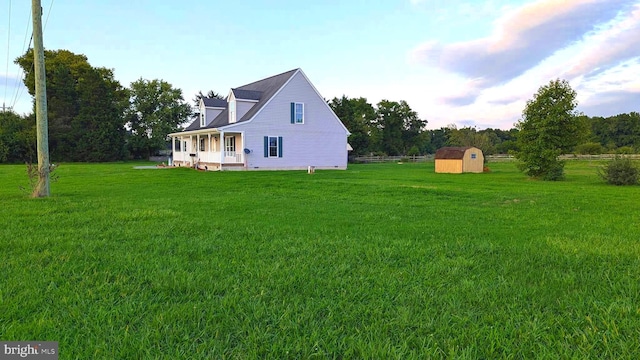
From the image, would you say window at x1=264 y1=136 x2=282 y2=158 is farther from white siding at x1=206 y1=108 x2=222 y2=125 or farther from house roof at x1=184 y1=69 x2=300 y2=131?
white siding at x1=206 y1=108 x2=222 y2=125

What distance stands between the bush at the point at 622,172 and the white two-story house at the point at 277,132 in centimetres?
1589

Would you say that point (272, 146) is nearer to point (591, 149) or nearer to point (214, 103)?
point (214, 103)

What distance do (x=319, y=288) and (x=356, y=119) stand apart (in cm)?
4517

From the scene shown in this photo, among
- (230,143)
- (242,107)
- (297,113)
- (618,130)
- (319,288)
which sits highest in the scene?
(618,130)

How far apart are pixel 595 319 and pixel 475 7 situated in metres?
13.3

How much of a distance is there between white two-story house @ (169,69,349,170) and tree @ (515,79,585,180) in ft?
40.4

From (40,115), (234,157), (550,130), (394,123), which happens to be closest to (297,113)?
(234,157)

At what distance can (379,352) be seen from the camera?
7.11ft

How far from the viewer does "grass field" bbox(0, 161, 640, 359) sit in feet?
7.46

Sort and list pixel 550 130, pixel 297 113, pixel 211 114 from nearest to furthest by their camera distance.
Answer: pixel 550 130
pixel 297 113
pixel 211 114

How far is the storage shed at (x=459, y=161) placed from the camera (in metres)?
25.6

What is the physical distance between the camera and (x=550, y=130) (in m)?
18.9

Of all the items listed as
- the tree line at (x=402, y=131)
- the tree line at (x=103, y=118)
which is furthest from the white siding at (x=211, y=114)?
the tree line at (x=402, y=131)

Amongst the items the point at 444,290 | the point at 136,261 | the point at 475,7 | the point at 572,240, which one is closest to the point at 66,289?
the point at 136,261
